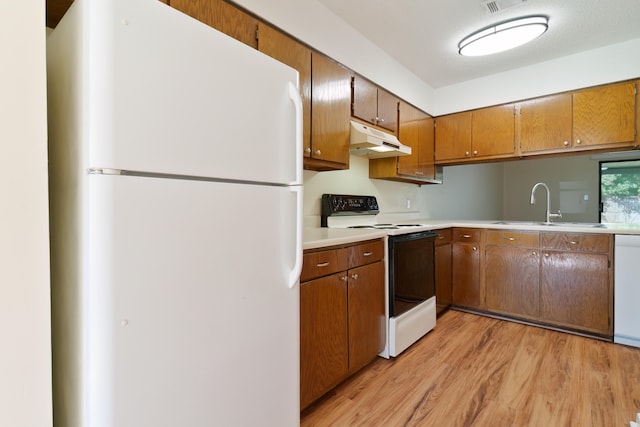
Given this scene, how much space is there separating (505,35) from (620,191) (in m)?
4.45

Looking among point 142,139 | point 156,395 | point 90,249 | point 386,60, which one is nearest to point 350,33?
point 386,60

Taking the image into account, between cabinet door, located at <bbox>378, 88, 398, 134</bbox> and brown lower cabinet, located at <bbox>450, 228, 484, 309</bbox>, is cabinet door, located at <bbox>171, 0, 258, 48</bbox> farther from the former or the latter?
brown lower cabinet, located at <bbox>450, 228, 484, 309</bbox>

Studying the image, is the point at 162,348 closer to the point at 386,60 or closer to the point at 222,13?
the point at 222,13

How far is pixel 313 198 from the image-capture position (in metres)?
2.38

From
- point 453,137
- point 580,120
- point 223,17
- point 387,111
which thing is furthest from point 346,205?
point 580,120

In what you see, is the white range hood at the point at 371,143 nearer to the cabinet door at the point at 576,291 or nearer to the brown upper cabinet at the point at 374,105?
the brown upper cabinet at the point at 374,105

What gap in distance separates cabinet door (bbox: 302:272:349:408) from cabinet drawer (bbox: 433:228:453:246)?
152 cm

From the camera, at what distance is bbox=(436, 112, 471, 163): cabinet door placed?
133 inches

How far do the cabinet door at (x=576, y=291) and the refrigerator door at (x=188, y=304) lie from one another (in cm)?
260

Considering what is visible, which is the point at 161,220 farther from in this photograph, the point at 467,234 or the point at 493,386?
the point at 467,234

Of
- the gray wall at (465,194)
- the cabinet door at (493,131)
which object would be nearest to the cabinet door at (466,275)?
the gray wall at (465,194)

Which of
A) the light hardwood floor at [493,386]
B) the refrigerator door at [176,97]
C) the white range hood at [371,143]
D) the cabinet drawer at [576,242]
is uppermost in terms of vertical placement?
the white range hood at [371,143]

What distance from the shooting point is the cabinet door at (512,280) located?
108 inches

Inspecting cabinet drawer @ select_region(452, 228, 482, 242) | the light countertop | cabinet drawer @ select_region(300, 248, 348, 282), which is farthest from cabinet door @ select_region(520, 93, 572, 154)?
cabinet drawer @ select_region(300, 248, 348, 282)
